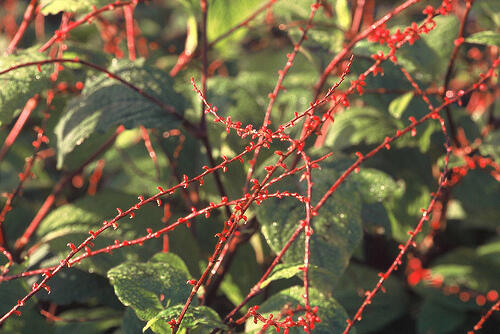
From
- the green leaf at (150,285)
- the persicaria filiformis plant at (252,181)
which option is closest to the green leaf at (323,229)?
the persicaria filiformis plant at (252,181)

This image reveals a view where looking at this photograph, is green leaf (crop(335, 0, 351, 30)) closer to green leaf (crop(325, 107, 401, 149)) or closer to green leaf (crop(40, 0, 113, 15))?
green leaf (crop(325, 107, 401, 149))

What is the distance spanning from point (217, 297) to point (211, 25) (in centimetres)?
38

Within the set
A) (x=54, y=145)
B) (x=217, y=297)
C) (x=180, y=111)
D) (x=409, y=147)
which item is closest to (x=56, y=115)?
(x=54, y=145)

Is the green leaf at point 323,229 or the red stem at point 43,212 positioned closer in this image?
the green leaf at point 323,229

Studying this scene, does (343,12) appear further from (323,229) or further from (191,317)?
(191,317)

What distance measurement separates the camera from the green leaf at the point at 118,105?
0.68 m

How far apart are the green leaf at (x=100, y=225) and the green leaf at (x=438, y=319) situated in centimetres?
39

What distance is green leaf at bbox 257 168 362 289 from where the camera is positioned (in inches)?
23.6

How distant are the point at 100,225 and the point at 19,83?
0.20 meters

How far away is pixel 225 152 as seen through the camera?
0.78 meters

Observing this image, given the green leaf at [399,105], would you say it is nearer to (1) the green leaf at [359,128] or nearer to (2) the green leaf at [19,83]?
(1) the green leaf at [359,128]

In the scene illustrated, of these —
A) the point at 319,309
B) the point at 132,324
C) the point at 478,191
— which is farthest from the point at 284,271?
the point at 478,191

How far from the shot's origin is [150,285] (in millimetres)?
574

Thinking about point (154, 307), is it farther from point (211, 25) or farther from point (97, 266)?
point (211, 25)
